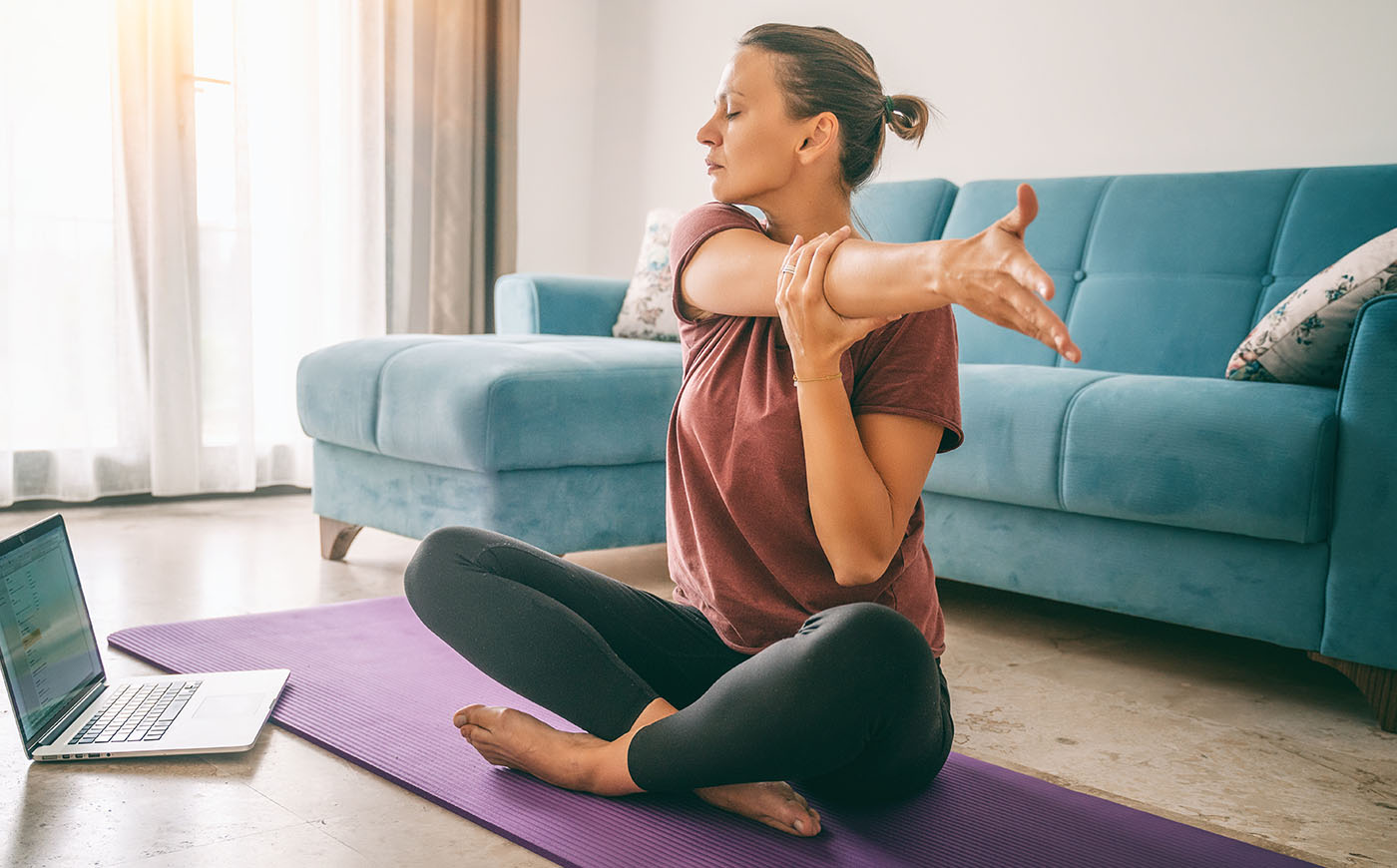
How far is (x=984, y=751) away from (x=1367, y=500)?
675 millimetres

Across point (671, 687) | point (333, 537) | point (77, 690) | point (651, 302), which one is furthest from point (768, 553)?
point (651, 302)

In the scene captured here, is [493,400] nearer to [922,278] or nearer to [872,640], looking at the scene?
[872,640]

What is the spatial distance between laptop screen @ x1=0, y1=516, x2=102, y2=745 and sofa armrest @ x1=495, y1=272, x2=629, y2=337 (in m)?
1.64

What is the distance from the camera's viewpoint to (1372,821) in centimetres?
131

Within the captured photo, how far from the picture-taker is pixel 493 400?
2.12m

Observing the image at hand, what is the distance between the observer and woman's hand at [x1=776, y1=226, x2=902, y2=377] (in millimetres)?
968

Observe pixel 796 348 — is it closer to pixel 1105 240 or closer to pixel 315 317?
pixel 1105 240

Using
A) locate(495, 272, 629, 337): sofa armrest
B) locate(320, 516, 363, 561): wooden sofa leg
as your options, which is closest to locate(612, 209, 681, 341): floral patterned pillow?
locate(495, 272, 629, 337): sofa armrest

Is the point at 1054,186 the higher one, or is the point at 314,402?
the point at 1054,186

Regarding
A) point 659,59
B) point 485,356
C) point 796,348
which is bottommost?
point 485,356

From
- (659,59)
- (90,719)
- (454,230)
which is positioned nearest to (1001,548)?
(90,719)

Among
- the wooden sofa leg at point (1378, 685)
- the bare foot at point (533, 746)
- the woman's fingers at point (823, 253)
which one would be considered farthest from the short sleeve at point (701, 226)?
the wooden sofa leg at point (1378, 685)

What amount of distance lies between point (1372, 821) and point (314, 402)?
2041 millimetres

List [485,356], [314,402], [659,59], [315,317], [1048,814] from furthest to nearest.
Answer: [659,59]
[315,317]
[314,402]
[485,356]
[1048,814]
